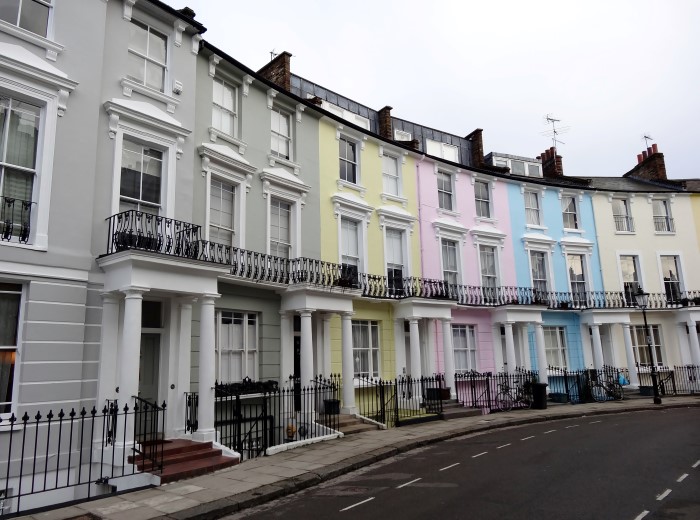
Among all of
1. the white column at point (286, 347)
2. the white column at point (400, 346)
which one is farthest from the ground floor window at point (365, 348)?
the white column at point (286, 347)

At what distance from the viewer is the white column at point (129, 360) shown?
30.3 ft

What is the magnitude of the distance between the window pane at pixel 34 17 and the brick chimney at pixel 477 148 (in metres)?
17.9

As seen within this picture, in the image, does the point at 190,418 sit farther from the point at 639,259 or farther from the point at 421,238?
the point at 639,259

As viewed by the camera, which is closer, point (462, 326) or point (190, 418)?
point (190, 418)

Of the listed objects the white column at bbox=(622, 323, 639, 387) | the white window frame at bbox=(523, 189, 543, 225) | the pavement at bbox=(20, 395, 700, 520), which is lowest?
the pavement at bbox=(20, 395, 700, 520)

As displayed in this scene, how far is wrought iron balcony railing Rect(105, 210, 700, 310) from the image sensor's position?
10.3 meters

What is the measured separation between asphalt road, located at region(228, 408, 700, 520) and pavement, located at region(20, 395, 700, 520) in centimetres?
27

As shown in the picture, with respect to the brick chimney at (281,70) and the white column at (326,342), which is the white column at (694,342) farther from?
the brick chimney at (281,70)

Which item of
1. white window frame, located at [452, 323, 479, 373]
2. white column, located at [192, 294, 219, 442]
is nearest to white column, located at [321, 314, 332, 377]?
white column, located at [192, 294, 219, 442]

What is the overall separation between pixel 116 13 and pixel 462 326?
614 inches

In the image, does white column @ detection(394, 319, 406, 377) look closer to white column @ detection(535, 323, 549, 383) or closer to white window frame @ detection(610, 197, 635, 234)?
white column @ detection(535, 323, 549, 383)

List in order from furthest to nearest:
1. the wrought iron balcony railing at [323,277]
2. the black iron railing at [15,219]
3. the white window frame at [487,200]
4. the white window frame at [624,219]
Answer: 1. the white window frame at [624,219]
2. the white window frame at [487,200]
3. the wrought iron balcony railing at [323,277]
4. the black iron railing at [15,219]

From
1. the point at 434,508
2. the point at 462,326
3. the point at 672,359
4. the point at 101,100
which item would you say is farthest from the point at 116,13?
the point at 672,359

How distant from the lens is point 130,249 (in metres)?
9.42
